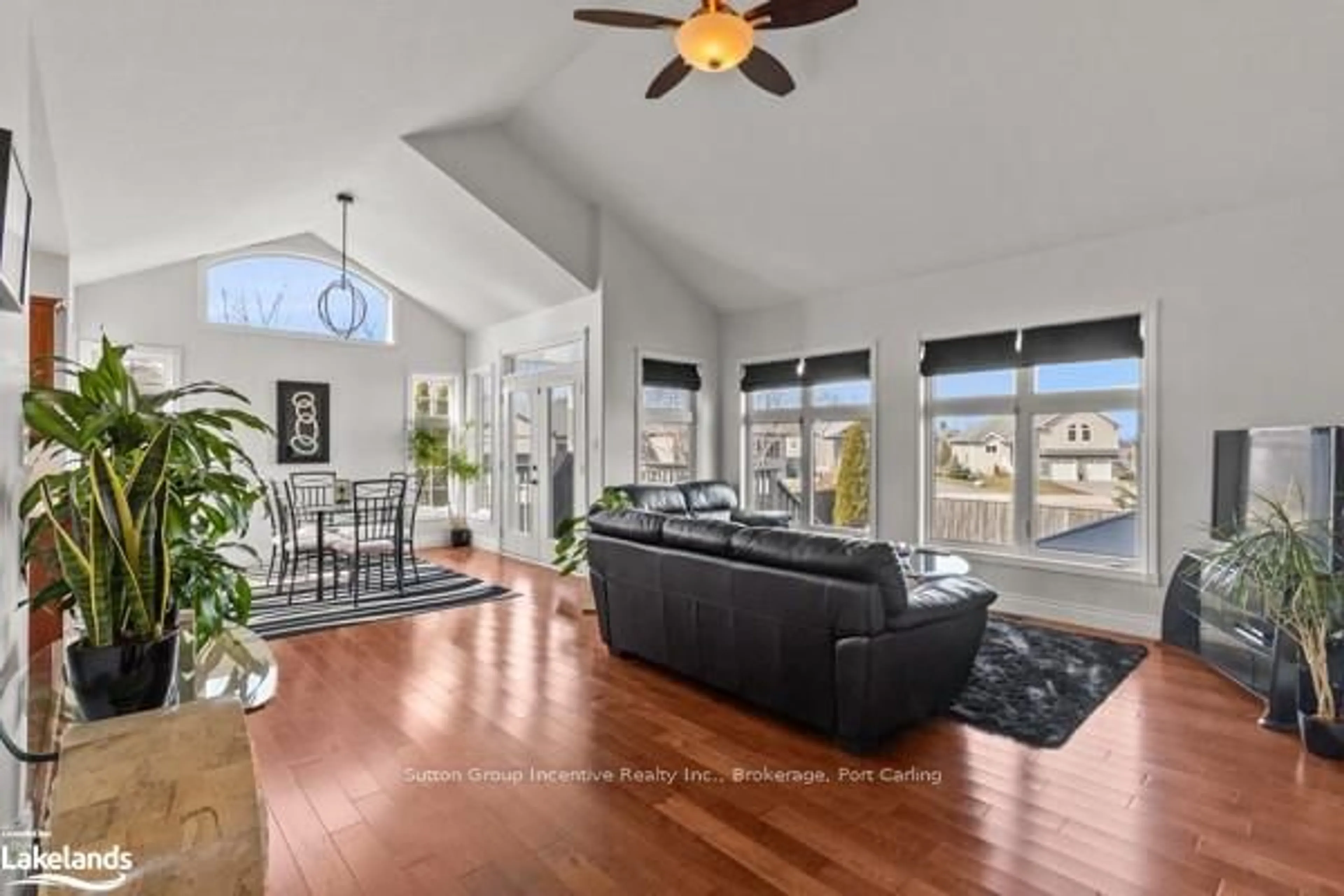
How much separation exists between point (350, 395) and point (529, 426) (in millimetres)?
2113

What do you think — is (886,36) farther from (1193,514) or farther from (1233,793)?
(1233,793)

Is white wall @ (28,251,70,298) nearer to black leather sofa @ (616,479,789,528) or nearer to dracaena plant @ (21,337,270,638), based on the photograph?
dracaena plant @ (21,337,270,638)

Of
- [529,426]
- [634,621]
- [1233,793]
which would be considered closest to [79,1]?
[634,621]

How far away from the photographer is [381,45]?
3.28m

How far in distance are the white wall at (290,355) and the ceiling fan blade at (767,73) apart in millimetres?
5865

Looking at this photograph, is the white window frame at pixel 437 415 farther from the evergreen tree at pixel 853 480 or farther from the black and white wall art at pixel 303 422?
the evergreen tree at pixel 853 480

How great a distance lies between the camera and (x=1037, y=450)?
5117 mm

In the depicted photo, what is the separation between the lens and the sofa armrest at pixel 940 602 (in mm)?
2748

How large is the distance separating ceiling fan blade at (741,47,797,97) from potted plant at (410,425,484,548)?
18.5 feet

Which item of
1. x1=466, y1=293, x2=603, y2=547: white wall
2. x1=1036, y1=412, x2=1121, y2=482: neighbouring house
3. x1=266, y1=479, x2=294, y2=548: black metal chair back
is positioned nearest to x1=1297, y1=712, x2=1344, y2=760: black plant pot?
x1=1036, y1=412, x2=1121, y2=482: neighbouring house

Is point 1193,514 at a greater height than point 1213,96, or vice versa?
point 1213,96

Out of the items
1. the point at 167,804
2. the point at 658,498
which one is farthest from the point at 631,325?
the point at 167,804

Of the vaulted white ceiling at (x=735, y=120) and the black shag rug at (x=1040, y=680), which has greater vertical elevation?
the vaulted white ceiling at (x=735, y=120)

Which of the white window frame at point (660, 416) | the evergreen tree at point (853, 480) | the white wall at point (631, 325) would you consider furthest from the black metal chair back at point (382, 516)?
the evergreen tree at point (853, 480)
